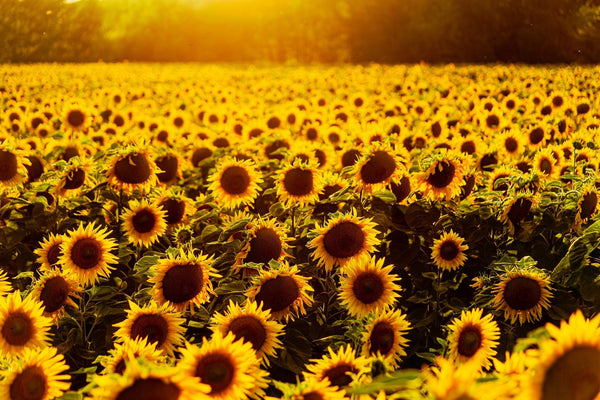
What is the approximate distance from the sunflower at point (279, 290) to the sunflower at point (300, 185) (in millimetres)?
1080

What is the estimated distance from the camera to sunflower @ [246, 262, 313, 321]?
3096 mm

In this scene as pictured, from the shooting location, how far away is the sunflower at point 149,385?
1516mm

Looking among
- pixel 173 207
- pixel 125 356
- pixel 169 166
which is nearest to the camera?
pixel 125 356

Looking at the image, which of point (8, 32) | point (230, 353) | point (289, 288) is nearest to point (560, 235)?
point (289, 288)

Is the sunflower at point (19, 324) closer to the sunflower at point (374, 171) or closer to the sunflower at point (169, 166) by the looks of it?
the sunflower at point (374, 171)

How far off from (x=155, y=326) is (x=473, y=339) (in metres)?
1.46

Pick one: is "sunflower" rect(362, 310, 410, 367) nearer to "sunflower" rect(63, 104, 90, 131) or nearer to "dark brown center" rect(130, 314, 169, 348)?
"dark brown center" rect(130, 314, 169, 348)

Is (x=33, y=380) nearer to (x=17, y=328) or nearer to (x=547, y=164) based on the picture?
(x=17, y=328)

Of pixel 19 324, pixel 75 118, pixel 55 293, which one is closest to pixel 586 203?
pixel 55 293

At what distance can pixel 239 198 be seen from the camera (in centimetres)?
461

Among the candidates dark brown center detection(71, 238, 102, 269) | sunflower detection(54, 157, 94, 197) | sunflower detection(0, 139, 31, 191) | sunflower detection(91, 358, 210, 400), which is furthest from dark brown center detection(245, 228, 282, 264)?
sunflower detection(0, 139, 31, 191)

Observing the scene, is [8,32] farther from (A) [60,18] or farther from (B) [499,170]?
(B) [499,170]

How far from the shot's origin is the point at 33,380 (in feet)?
6.92

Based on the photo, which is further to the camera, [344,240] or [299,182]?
[299,182]
